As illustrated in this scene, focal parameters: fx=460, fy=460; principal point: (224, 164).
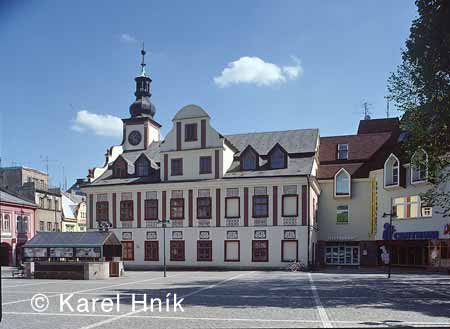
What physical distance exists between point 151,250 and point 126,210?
4.25m

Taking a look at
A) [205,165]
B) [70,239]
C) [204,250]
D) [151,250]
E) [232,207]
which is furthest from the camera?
[151,250]

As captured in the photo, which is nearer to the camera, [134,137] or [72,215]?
[134,137]

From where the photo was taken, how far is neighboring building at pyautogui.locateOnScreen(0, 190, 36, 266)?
160ft

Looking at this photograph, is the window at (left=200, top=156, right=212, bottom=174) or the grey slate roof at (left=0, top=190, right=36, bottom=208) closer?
the window at (left=200, top=156, right=212, bottom=174)

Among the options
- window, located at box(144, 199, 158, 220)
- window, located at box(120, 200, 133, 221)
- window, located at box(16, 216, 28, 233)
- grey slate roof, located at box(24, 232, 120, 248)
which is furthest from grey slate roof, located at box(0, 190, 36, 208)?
grey slate roof, located at box(24, 232, 120, 248)

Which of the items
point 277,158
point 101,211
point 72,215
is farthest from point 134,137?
point 72,215

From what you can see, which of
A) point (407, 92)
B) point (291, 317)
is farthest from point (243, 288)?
point (407, 92)

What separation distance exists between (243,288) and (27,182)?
44777 mm

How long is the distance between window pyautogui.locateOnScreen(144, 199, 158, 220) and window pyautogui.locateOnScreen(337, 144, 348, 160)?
17371 millimetres

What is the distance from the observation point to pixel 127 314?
12906mm

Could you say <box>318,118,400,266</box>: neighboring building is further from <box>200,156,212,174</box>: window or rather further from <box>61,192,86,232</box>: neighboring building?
<box>61,192,86,232</box>: neighboring building

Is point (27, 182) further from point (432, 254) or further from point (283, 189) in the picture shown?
point (432, 254)

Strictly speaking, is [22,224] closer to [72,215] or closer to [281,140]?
[72,215]

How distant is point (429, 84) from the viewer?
58.5 feet
